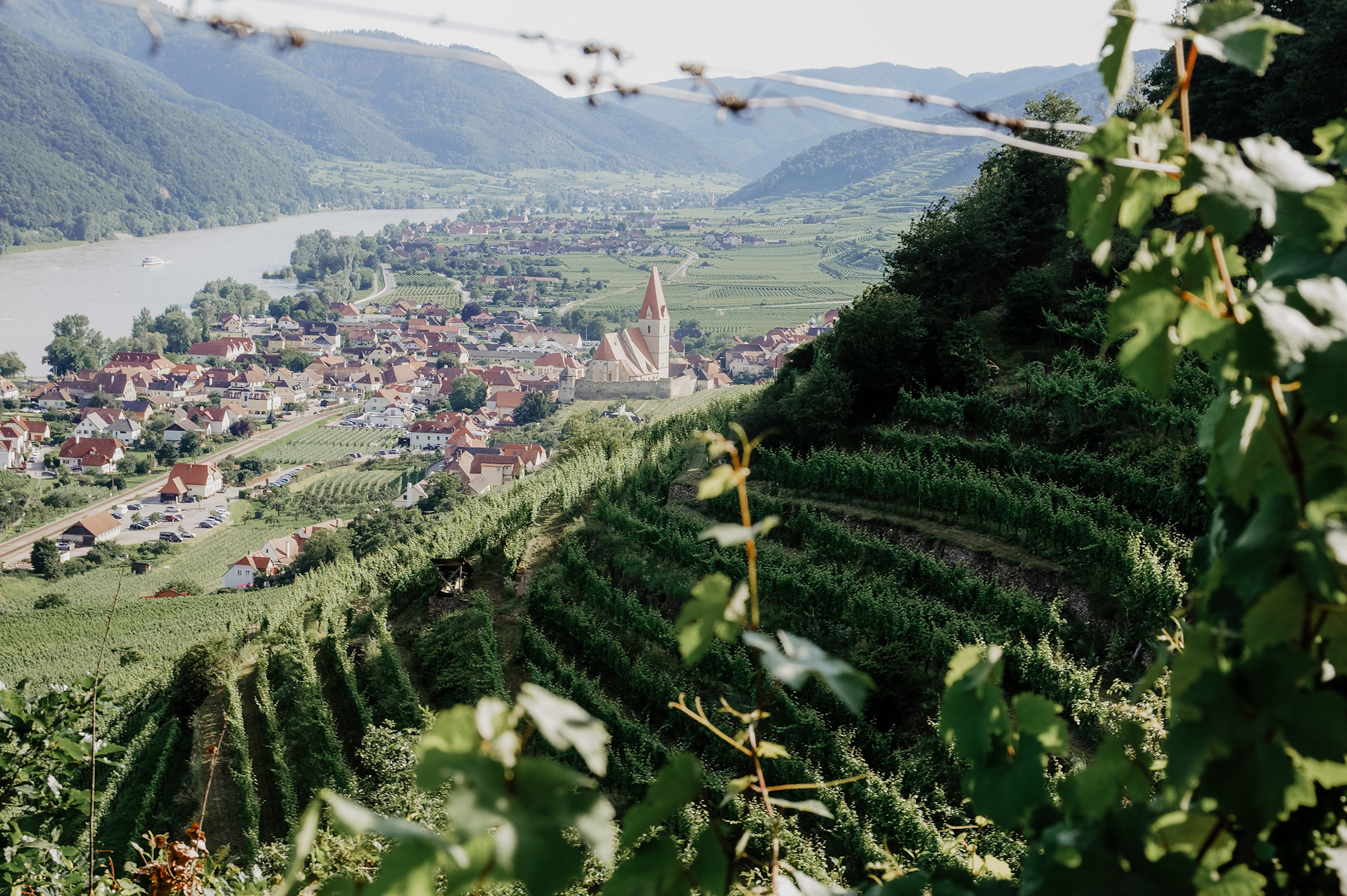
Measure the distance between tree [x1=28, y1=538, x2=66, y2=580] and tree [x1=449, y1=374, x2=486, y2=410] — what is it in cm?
4579

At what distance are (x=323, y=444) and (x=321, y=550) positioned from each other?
135 ft

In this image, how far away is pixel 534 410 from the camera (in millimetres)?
89562

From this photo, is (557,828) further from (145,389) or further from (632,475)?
(145,389)

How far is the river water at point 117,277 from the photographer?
118m

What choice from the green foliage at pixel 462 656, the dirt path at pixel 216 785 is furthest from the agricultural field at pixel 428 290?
the green foliage at pixel 462 656

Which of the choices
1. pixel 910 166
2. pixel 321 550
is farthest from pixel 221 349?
pixel 910 166

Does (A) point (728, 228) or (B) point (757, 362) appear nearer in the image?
(B) point (757, 362)

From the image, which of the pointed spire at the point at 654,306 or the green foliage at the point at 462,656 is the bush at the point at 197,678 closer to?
the green foliage at the point at 462,656

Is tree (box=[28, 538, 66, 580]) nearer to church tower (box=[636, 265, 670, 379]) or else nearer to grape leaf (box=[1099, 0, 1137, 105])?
church tower (box=[636, 265, 670, 379])

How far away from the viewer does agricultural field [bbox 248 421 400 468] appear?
82.5m

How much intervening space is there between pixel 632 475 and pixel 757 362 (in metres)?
72.1

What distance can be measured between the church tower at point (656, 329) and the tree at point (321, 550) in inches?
1502

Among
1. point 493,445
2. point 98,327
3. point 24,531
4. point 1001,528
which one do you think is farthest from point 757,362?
point 98,327

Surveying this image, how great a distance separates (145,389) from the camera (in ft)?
311
